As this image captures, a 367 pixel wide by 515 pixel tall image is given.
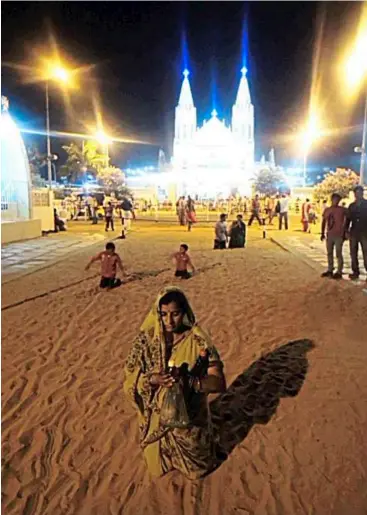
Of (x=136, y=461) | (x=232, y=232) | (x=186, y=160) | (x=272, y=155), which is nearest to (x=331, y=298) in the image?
(x=136, y=461)

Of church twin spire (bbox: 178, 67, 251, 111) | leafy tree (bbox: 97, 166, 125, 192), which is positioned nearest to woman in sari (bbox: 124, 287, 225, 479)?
leafy tree (bbox: 97, 166, 125, 192)

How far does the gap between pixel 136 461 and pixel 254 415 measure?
1.04m

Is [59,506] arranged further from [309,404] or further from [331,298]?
[331,298]

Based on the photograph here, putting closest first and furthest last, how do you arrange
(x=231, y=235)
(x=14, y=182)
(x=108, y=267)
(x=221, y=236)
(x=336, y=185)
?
1. (x=108, y=267)
2. (x=221, y=236)
3. (x=231, y=235)
4. (x=14, y=182)
5. (x=336, y=185)

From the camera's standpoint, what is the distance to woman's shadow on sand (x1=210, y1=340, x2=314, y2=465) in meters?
3.66

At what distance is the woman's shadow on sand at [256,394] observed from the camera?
3.66m

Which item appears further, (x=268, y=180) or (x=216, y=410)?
(x=268, y=180)

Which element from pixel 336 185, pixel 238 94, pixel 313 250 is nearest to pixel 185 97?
pixel 238 94

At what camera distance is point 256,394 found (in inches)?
168

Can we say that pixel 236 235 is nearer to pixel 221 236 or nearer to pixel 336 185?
pixel 221 236

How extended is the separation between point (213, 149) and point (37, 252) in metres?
61.8

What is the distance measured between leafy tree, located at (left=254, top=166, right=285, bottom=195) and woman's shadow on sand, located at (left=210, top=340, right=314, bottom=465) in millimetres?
56570

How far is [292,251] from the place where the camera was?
13.9 metres

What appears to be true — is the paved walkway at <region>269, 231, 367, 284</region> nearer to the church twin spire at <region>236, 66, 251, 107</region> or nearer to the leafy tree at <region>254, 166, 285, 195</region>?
the leafy tree at <region>254, 166, 285, 195</region>
